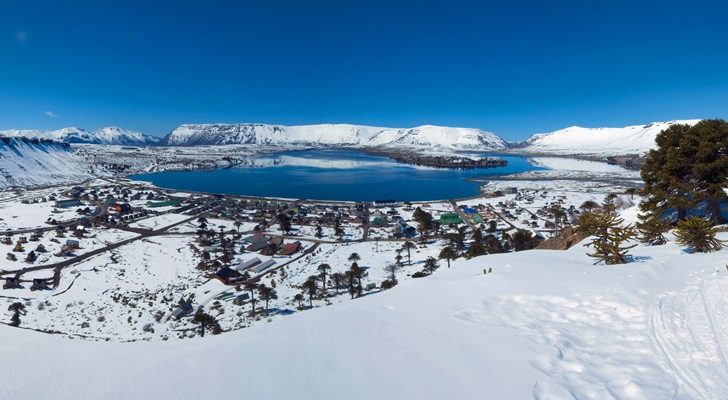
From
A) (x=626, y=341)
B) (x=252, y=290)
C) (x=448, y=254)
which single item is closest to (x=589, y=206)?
(x=448, y=254)

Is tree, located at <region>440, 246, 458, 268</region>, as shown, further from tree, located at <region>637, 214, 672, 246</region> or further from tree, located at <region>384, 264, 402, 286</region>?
tree, located at <region>637, 214, 672, 246</region>

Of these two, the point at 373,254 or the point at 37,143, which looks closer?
the point at 373,254

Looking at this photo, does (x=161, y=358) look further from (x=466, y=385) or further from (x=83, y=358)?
(x=466, y=385)

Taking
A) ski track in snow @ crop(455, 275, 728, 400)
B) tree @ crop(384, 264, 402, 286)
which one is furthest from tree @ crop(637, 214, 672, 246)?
tree @ crop(384, 264, 402, 286)

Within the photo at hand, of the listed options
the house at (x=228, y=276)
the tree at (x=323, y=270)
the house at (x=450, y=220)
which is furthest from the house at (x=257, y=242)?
the house at (x=450, y=220)

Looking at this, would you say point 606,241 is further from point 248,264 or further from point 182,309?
point 248,264

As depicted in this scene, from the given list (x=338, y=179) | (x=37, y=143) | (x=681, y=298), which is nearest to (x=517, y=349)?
(x=681, y=298)
